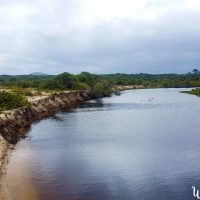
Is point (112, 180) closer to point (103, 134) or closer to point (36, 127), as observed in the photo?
point (103, 134)

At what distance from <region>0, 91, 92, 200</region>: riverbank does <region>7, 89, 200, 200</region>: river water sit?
103cm

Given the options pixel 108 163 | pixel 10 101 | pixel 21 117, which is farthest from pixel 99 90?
pixel 108 163

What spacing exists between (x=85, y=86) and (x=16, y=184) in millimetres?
125978

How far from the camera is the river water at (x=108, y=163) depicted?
112 feet

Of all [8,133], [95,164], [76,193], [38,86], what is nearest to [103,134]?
[8,133]

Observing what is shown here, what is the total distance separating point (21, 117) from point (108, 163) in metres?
37.3

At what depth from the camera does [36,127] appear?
2960 inches

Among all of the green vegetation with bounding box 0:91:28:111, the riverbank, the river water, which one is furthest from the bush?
the river water

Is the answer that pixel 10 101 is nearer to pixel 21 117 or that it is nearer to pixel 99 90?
pixel 21 117

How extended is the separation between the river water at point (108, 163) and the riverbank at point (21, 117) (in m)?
1.03

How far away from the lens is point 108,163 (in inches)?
1702

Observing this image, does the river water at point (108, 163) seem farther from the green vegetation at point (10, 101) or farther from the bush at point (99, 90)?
the bush at point (99, 90)

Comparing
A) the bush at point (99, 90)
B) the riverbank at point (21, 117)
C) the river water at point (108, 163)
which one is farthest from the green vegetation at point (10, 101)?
the bush at point (99, 90)

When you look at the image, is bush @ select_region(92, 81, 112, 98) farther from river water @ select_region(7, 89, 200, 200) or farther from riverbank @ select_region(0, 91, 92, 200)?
river water @ select_region(7, 89, 200, 200)
